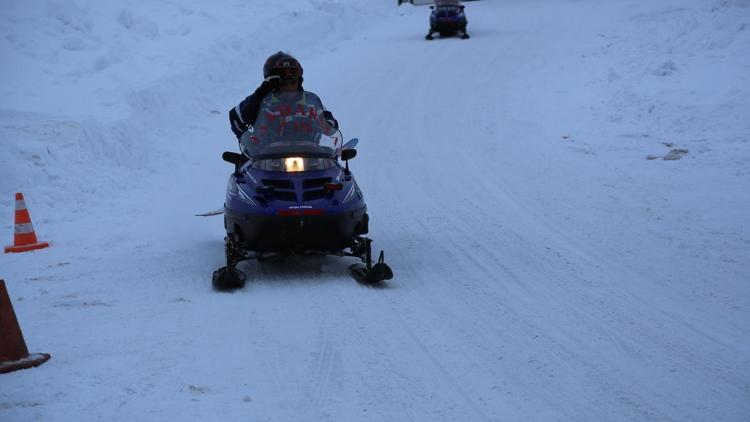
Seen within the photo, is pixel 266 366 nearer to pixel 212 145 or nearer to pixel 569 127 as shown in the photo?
pixel 212 145

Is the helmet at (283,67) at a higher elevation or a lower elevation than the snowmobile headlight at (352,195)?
higher

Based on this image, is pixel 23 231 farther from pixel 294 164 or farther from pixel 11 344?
pixel 11 344

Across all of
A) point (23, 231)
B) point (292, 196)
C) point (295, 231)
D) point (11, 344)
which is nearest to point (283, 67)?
point (292, 196)

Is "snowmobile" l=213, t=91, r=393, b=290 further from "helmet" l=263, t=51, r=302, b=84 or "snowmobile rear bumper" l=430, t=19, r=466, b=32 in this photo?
"snowmobile rear bumper" l=430, t=19, r=466, b=32

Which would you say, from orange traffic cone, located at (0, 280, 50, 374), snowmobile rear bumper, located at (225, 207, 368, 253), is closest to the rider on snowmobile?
snowmobile rear bumper, located at (225, 207, 368, 253)

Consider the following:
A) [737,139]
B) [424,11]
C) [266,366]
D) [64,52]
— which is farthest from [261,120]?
[424,11]

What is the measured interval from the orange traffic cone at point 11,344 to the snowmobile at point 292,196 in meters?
2.17

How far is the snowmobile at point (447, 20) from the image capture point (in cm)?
3017

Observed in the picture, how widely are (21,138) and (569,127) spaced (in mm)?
9910

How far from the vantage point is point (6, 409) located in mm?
4930

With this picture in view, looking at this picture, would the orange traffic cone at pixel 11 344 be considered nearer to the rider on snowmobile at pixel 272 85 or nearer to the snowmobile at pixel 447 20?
the rider on snowmobile at pixel 272 85

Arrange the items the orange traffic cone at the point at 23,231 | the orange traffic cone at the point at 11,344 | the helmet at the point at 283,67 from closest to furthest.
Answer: the orange traffic cone at the point at 11,344 < the helmet at the point at 283,67 < the orange traffic cone at the point at 23,231

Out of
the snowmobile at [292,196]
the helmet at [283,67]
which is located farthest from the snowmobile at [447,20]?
the snowmobile at [292,196]

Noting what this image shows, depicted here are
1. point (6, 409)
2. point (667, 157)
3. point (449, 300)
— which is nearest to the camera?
point (6, 409)
